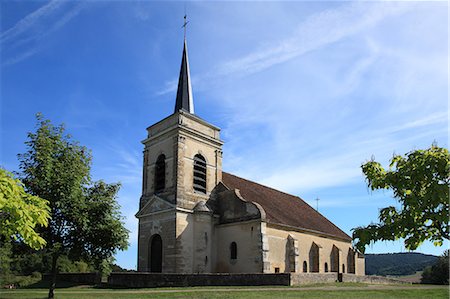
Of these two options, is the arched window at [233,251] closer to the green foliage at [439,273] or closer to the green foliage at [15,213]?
the green foliage at [15,213]

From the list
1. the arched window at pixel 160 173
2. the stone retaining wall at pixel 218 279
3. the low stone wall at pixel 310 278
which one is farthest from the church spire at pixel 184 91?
the low stone wall at pixel 310 278

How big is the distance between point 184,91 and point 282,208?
12867 millimetres

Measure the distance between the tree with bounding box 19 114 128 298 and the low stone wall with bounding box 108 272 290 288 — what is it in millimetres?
4758

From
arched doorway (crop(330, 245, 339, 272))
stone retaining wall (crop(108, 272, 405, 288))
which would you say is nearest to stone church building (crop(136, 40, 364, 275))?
arched doorway (crop(330, 245, 339, 272))

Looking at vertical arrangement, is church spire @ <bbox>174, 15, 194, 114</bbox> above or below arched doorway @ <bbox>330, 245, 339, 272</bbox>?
above

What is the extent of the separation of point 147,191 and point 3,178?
23591 millimetres

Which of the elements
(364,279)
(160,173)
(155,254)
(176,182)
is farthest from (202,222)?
(364,279)

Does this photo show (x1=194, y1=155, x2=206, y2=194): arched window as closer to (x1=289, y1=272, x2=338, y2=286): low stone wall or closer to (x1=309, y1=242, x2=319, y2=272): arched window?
(x1=309, y1=242, x2=319, y2=272): arched window

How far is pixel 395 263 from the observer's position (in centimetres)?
9594

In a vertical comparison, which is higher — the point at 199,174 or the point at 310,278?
the point at 199,174

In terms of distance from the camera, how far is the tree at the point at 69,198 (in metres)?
16.2

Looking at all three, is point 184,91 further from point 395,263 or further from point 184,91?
point 395,263

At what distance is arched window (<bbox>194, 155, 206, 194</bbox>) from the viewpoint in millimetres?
30328

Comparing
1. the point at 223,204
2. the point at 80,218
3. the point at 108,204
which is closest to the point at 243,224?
the point at 223,204
